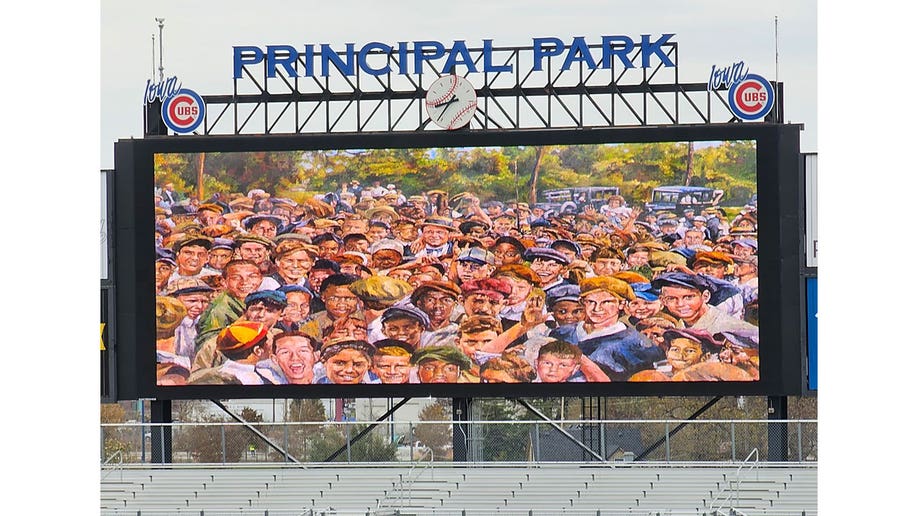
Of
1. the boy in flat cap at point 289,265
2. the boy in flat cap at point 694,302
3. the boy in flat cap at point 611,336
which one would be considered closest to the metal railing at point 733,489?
the boy in flat cap at point 694,302

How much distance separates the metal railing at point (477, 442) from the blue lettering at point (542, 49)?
747cm

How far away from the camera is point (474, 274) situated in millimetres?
29266

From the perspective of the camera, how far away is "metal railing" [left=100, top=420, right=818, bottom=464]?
30.2 metres

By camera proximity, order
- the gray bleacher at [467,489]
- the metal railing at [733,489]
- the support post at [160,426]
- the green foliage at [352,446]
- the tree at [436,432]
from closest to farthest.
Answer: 1. the metal railing at [733,489]
2. the gray bleacher at [467,489]
3. the support post at [160,426]
4. the green foliage at [352,446]
5. the tree at [436,432]

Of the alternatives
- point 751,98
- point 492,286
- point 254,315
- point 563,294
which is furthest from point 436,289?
point 751,98

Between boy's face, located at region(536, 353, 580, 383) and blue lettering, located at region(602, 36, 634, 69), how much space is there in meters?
6.08

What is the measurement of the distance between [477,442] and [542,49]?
8.45 m

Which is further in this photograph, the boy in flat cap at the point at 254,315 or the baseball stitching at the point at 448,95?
the boy in flat cap at the point at 254,315

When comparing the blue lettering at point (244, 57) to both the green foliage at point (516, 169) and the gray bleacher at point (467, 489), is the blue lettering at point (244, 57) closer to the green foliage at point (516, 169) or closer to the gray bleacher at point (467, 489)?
the green foliage at point (516, 169)

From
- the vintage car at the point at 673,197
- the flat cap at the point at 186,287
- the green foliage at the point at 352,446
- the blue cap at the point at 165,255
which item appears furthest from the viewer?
the green foliage at the point at 352,446

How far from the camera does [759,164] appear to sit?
29.0 metres

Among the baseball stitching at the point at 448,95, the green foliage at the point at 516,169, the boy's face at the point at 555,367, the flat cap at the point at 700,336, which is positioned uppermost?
the baseball stitching at the point at 448,95

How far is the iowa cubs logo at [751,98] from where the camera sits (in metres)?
29.2

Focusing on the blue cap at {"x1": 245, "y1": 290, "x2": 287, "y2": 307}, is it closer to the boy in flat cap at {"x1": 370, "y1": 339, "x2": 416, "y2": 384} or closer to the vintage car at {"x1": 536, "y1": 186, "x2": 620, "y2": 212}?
the boy in flat cap at {"x1": 370, "y1": 339, "x2": 416, "y2": 384}
